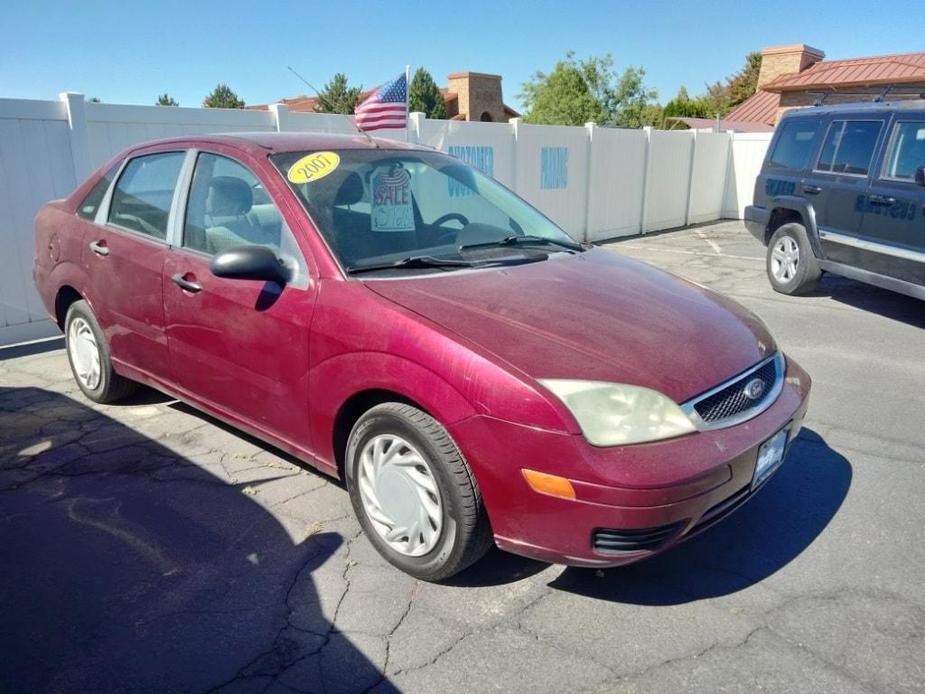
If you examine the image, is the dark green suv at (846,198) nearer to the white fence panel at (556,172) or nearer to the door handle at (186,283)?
the white fence panel at (556,172)

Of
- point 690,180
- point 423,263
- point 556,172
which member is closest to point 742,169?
point 690,180

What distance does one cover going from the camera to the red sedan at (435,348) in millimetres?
2436

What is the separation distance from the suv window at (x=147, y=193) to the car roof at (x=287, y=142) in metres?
0.15

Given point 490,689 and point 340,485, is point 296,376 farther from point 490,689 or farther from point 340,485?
point 490,689

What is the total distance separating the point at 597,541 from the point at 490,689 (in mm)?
604

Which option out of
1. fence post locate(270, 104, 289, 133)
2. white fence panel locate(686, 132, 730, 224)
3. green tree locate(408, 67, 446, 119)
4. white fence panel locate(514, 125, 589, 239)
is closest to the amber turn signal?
fence post locate(270, 104, 289, 133)

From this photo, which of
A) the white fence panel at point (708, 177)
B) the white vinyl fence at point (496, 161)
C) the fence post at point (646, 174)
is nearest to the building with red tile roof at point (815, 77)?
the white fence panel at point (708, 177)

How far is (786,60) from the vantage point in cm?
2930

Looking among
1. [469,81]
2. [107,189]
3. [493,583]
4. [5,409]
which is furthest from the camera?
[469,81]

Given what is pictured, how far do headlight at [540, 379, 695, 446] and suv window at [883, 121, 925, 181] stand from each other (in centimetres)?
564

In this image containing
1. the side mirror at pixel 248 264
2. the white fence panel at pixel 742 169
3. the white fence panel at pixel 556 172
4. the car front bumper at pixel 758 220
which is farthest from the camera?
the white fence panel at pixel 742 169

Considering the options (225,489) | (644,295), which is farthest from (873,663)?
(225,489)

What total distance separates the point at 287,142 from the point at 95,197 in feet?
5.50

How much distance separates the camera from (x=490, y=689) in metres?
2.34
